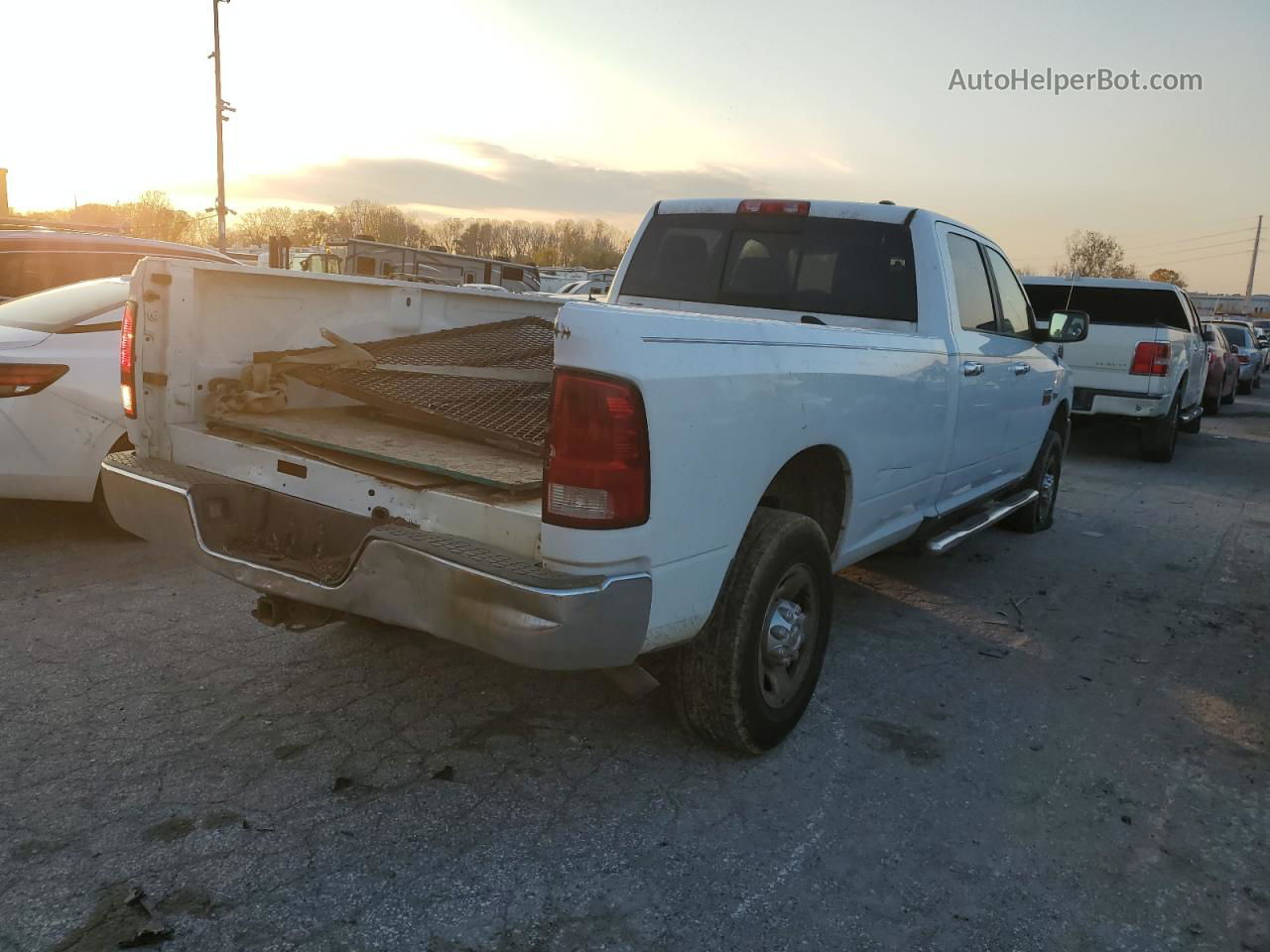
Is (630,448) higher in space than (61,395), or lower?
higher

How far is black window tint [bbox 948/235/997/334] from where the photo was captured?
188 inches

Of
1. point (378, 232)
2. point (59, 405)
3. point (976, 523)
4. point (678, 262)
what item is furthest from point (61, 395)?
point (378, 232)

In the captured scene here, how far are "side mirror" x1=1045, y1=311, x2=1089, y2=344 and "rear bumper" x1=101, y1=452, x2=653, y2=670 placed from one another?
4.43 m

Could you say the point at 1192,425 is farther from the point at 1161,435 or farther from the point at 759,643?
the point at 759,643

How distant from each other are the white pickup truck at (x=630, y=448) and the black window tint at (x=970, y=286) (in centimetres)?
2

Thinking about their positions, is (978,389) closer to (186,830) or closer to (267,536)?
(267,536)

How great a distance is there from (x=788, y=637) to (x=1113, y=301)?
33.4 ft

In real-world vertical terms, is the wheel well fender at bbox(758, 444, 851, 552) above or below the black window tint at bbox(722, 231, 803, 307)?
below

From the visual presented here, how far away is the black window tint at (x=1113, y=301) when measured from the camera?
11430mm

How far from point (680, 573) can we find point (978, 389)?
9.25 ft

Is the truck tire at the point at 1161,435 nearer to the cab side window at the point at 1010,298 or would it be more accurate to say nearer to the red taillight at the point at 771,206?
the cab side window at the point at 1010,298

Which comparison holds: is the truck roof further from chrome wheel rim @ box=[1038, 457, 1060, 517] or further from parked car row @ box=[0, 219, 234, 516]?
parked car row @ box=[0, 219, 234, 516]

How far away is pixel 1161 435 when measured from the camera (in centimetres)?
1118

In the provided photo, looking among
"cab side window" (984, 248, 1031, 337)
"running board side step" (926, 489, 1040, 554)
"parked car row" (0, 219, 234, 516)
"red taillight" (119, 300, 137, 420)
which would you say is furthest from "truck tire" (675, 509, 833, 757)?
"parked car row" (0, 219, 234, 516)
